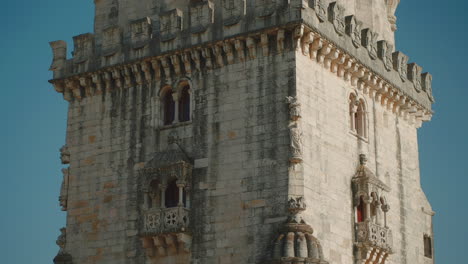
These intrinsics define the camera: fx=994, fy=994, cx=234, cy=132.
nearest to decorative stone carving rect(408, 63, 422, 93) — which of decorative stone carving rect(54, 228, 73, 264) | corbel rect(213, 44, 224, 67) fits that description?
corbel rect(213, 44, 224, 67)

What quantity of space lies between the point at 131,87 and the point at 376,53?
8236mm

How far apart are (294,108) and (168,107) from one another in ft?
16.2

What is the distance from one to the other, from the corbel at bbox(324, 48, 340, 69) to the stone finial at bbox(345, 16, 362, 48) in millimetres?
1237

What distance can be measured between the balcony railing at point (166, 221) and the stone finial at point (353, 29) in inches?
302

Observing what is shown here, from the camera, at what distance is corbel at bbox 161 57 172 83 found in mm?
31547

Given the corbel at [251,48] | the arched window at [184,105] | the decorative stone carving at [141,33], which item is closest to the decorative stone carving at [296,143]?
the corbel at [251,48]

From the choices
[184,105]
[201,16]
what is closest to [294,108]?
[184,105]

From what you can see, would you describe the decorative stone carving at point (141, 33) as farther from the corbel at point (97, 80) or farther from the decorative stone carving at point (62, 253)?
the decorative stone carving at point (62, 253)

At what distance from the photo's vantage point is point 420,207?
116 feet

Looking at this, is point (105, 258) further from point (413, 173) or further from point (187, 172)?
point (413, 173)

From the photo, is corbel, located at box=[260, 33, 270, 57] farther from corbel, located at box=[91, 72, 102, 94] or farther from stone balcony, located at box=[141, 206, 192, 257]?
corbel, located at box=[91, 72, 102, 94]

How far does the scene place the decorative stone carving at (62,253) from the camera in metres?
32.1

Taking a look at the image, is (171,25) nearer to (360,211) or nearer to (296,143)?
(296,143)

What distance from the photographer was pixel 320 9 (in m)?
30.1
